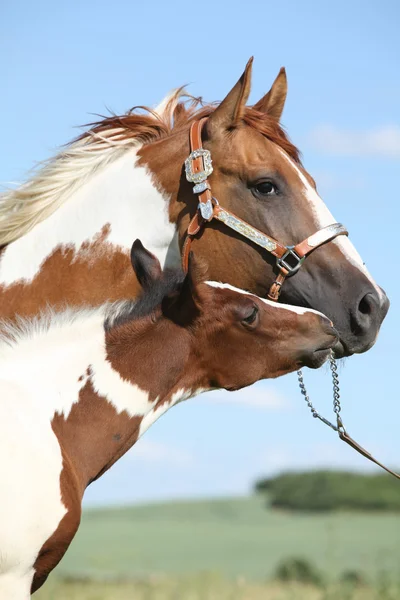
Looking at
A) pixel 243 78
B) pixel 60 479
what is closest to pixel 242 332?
pixel 60 479

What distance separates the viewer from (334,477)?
20328 millimetres

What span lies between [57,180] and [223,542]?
40.1ft

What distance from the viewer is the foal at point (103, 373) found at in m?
4.54

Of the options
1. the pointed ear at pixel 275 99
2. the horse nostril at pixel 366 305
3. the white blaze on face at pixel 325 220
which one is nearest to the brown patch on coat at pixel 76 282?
the white blaze on face at pixel 325 220

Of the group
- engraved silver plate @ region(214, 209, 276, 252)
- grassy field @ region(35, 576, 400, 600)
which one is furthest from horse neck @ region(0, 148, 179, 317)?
grassy field @ region(35, 576, 400, 600)

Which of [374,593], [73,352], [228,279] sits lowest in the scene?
[374,593]

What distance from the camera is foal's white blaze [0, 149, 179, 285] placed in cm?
614

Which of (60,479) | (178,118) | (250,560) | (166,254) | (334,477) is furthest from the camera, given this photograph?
(334,477)

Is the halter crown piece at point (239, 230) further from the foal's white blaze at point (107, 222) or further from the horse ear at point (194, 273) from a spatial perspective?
the horse ear at point (194, 273)

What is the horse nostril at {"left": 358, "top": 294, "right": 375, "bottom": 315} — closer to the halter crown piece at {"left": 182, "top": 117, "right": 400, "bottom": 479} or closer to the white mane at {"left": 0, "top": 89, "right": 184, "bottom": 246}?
the halter crown piece at {"left": 182, "top": 117, "right": 400, "bottom": 479}

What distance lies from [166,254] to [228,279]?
0.44 metres

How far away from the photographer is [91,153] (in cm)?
652

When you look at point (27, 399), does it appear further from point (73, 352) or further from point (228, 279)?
point (228, 279)

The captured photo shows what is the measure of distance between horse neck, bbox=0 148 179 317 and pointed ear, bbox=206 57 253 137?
0.55 metres
